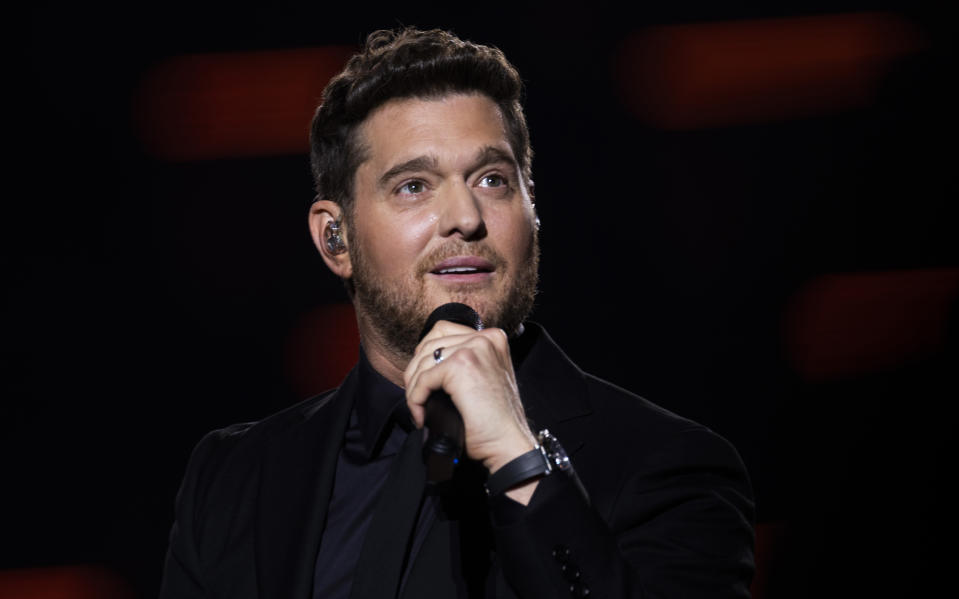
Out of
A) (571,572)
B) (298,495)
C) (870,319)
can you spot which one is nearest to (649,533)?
(571,572)

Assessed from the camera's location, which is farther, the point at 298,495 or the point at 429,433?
the point at 298,495

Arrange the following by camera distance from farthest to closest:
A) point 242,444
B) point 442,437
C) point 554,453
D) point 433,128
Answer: point 242,444, point 433,128, point 554,453, point 442,437

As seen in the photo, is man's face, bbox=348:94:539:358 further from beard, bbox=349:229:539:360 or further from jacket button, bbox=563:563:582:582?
jacket button, bbox=563:563:582:582

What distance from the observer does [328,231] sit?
1.96 metres

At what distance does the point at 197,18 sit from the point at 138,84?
219 mm

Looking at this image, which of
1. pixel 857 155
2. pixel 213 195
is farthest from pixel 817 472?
pixel 213 195

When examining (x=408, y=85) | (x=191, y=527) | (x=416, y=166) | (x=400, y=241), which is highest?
(x=408, y=85)

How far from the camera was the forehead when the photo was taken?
1722mm

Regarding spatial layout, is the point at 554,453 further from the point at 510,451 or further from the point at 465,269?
the point at 465,269

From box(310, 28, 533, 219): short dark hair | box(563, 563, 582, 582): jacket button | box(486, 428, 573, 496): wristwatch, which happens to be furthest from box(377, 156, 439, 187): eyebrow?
box(563, 563, 582, 582): jacket button

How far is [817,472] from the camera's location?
242cm

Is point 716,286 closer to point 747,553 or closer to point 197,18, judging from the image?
point 747,553

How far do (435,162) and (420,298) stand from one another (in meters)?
0.23

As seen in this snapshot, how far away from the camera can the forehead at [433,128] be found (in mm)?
1722
